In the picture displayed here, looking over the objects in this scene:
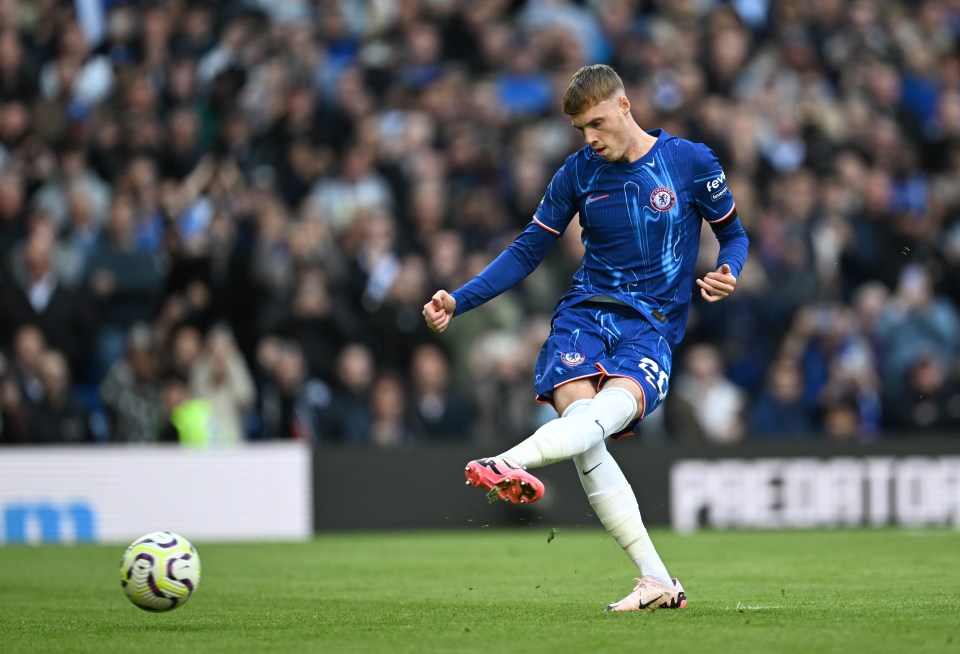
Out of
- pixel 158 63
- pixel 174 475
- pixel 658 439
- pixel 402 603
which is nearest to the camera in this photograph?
pixel 402 603

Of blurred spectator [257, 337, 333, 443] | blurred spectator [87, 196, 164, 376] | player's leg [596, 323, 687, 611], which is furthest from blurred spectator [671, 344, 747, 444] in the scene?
player's leg [596, 323, 687, 611]

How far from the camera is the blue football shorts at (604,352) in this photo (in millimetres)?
7371

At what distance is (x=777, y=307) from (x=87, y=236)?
7.24 metres

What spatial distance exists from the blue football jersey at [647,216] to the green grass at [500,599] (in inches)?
59.6

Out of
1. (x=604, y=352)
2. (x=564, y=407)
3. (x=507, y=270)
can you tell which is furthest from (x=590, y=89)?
(x=564, y=407)

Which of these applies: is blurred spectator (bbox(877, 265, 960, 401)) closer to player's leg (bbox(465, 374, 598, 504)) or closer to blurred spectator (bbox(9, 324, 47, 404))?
blurred spectator (bbox(9, 324, 47, 404))

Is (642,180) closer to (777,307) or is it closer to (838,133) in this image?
(777,307)

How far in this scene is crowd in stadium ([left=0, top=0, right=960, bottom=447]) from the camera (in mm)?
15930

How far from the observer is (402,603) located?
8.36 metres

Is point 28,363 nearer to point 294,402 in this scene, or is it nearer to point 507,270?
point 294,402

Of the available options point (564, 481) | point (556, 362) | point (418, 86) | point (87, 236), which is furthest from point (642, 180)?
point (418, 86)

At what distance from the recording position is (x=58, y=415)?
1552 centimetres

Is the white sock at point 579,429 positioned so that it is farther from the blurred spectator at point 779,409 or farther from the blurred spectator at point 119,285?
the blurred spectator at point 779,409

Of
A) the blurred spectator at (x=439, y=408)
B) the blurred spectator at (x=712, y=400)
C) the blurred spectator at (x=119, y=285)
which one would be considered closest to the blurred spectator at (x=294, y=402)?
the blurred spectator at (x=439, y=408)
